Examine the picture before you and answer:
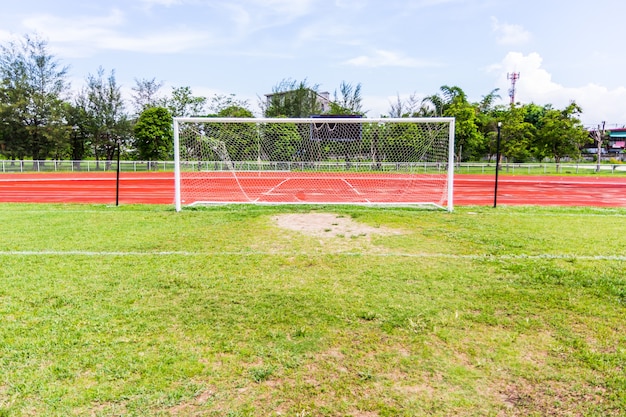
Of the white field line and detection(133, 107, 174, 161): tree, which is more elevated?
detection(133, 107, 174, 161): tree

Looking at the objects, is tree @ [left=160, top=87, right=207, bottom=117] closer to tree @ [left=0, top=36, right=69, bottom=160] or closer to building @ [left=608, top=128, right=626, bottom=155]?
tree @ [left=0, top=36, right=69, bottom=160]

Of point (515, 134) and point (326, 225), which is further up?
point (515, 134)

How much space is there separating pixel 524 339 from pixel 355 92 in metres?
34.6

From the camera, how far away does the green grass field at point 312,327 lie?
2.26 meters

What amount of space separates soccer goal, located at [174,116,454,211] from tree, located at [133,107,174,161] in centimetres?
1343

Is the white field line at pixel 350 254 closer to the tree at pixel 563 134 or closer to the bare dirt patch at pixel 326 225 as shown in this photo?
the bare dirt patch at pixel 326 225

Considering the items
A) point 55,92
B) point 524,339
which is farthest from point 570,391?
point 55,92

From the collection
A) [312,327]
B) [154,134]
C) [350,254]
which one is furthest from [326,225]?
[154,134]

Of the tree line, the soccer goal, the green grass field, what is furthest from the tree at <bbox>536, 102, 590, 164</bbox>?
the green grass field

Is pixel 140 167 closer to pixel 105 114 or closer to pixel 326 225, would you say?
pixel 105 114

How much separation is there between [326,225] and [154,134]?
25442 millimetres

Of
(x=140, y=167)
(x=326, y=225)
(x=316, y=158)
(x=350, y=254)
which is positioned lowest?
(x=350, y=254)

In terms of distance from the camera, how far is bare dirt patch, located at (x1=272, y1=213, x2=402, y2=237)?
22.7 ft

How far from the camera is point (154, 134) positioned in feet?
96.3
